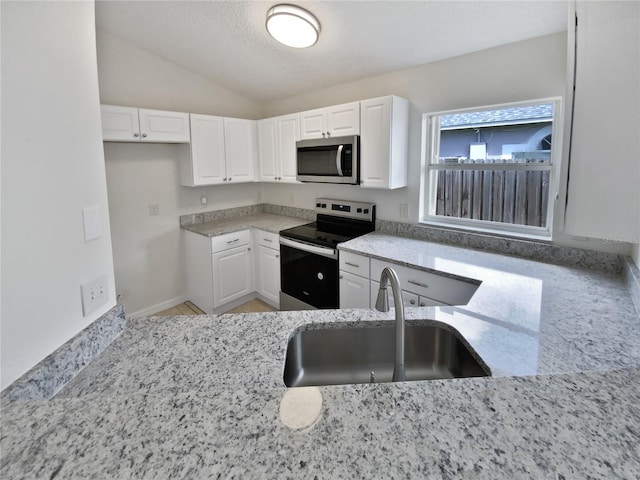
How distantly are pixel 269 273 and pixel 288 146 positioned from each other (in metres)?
1.31

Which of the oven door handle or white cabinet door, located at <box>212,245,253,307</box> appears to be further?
white cabinet door, located at <box>212,245,253,307</box>

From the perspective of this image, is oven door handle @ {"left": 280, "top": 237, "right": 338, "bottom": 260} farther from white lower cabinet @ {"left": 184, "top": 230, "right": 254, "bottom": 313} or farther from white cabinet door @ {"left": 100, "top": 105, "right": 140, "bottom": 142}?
→ white cabinet door @ {"left": 100, "top": 105, "right": 140, "bottom": 142}

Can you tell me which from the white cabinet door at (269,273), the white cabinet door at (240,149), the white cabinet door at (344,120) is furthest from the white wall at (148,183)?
the white cabinet door at (344,120)

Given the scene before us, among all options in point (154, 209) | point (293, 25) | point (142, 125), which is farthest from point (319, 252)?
point (142, 125)

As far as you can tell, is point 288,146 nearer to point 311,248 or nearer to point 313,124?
point 313,124

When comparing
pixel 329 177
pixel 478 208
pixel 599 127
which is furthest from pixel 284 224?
pixel 599 127

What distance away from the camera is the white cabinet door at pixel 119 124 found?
274 centimetres

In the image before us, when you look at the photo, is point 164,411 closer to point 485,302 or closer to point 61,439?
point 61,439

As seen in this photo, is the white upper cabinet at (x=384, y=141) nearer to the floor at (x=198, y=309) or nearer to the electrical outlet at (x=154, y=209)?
the floor at (x=198, y=309)

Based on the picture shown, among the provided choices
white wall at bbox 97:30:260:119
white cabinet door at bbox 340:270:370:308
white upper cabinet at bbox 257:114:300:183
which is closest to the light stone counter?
white cabinet door at bbox 340:270:370:308

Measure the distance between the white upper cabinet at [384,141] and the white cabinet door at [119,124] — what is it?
6.28 ft

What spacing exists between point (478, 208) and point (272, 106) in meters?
2.61

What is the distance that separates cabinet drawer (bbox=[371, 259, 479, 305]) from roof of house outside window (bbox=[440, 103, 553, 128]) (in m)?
1.26

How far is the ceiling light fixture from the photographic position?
217 cm
